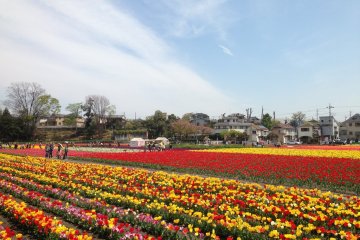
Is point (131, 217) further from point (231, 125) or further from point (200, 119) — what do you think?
point (200, 119)

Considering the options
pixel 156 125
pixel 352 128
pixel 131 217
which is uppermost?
pixel 352 128

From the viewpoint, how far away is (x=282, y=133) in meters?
92.8

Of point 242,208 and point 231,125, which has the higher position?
point 231,125

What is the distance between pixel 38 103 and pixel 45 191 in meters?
84.9

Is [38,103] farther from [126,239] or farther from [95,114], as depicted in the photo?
[126,239]

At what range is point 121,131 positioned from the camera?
3812 inches

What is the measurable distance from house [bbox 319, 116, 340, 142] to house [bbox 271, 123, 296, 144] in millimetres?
10259

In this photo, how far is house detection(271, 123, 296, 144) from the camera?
86.3 meters

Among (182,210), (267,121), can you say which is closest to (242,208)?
(182,210)

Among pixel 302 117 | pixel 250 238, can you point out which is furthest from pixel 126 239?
pixel 302 117

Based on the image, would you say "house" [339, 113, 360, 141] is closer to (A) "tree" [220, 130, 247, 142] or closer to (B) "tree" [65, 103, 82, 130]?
(A) "tree" [220, 130, 247, 142]

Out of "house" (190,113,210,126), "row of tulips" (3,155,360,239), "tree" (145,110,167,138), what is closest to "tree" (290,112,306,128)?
"house" (190,113,210,126)

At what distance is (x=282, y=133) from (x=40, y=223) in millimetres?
91648

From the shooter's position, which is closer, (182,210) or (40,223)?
(40,223)
